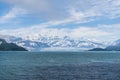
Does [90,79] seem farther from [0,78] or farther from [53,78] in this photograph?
[0,78]

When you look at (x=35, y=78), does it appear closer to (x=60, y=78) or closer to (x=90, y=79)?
(x=60, y=78)

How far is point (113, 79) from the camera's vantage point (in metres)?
68.5

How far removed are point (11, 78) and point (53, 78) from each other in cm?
1076

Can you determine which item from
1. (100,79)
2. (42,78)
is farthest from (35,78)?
(100,79)

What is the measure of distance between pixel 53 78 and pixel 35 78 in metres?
4.52

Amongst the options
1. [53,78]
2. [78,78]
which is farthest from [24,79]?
[78,78]

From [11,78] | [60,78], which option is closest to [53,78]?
[60,78]

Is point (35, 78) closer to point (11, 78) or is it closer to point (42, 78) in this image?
point (42, 78)

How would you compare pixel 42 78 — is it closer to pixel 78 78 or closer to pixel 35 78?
pixel 35 78

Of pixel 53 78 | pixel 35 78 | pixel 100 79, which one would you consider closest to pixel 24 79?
pixel 35 78

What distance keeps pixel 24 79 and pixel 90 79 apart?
16.4 m

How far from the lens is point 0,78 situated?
70.9 metres

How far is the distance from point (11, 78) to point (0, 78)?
2.77m

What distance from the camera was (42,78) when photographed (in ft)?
229
